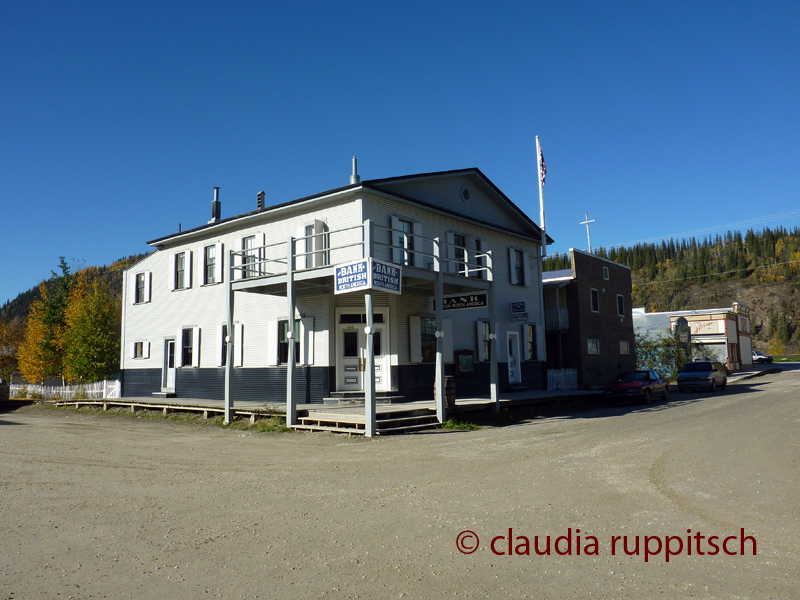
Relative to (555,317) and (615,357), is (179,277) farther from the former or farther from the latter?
(615,357)

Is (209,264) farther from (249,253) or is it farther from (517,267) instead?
(517,267)

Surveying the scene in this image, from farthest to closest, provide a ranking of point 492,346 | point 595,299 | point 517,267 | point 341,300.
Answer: point 595,299 < point 517,267 < point 341,300 < point 492,346

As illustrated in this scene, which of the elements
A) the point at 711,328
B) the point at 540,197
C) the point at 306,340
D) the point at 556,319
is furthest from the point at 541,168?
the point at 711,328

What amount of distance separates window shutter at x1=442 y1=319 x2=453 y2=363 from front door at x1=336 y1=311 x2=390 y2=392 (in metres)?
2.27

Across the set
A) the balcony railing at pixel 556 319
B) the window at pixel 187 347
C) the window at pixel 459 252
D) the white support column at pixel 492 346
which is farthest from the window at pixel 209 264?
the balcony railing at pixel 556 319

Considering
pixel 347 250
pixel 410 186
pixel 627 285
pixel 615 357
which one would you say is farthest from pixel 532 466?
pixel 627 285

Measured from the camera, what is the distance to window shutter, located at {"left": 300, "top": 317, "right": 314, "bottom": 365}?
18.2 metres

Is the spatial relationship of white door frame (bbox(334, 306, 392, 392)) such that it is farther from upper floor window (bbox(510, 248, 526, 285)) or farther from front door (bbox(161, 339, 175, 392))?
front door (bbox(161, 339, 175, 392))

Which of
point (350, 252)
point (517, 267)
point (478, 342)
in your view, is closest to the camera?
point (350, 252)

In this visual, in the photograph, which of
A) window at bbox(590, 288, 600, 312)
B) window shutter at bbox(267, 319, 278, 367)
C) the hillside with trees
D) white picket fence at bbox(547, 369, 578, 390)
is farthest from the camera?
the hillside with trees

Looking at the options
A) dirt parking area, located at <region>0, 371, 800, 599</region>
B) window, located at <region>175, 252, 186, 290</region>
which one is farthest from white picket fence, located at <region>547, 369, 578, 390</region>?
window, located at <region>175, 252, 186, 290</region>

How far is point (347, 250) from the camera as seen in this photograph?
17812 mm

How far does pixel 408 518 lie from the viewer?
256 inches

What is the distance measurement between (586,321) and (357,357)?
46.3ft
